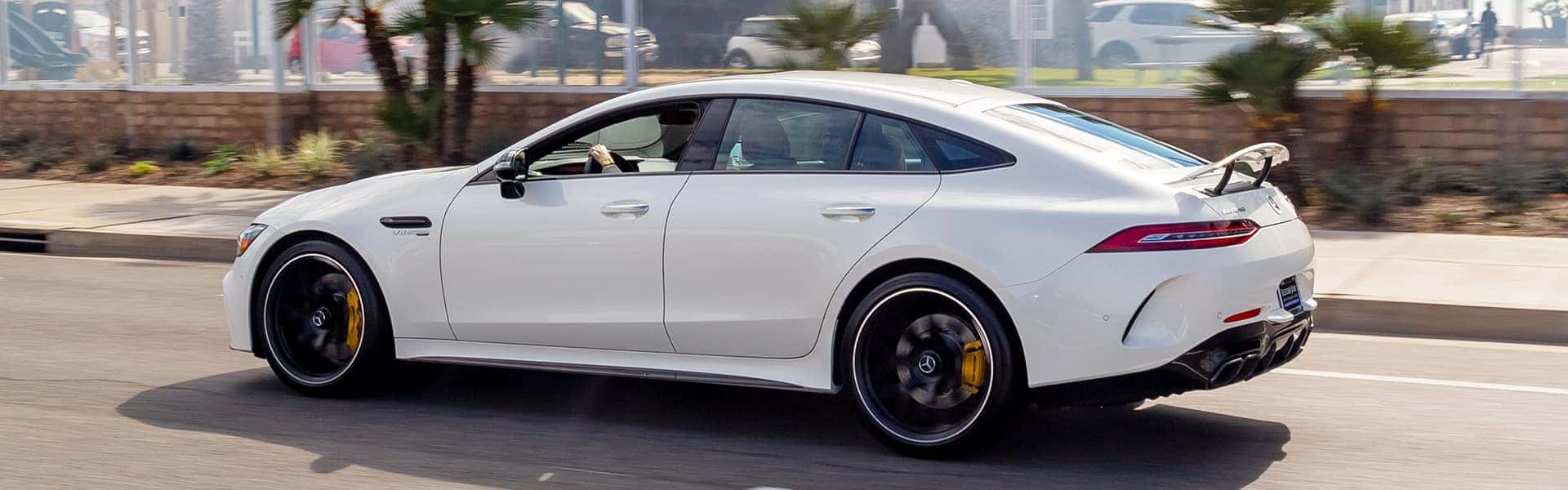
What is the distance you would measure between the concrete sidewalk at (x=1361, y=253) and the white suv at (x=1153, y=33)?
143 inches

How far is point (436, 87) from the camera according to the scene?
15.5 meters

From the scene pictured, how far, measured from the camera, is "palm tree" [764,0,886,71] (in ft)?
49.4

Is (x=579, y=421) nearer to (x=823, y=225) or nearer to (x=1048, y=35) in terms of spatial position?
(x=823, y=225)

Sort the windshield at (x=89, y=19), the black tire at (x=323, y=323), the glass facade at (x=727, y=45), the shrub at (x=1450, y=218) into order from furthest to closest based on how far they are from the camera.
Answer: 1. the windshield at (x=89, y=19)
2. the glass facade at (x=727, y=45)
3. the shrub at (x=1450, y=218)
4. the black tire at (x=323, y=323)

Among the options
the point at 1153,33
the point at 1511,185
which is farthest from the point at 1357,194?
the point at 1153,33

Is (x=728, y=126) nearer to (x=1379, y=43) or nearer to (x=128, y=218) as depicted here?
(x=1379, y=43)

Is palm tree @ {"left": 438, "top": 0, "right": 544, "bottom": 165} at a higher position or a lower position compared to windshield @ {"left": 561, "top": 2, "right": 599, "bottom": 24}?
lower

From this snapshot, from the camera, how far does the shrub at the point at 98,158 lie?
58.7ft

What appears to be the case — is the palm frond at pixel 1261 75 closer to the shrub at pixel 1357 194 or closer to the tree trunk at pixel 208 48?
the shrub at pixel 1357 194

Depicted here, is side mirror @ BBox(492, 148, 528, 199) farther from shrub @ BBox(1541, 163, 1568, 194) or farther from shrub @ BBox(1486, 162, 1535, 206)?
shrub @ BBox(1541, 163, 1568, 194)

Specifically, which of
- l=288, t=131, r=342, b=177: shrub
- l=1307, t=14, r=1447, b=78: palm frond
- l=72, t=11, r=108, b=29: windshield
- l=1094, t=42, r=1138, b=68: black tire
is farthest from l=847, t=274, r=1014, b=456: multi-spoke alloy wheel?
l=72, t=11, r=108, b=29: windshield

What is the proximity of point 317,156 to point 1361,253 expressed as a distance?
1079 cm

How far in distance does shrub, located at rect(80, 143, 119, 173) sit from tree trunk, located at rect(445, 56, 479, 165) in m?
4.76

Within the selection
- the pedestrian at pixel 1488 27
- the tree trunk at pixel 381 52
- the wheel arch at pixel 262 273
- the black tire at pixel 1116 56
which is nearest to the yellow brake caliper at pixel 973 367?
the wheel arch at pixel 262 273
